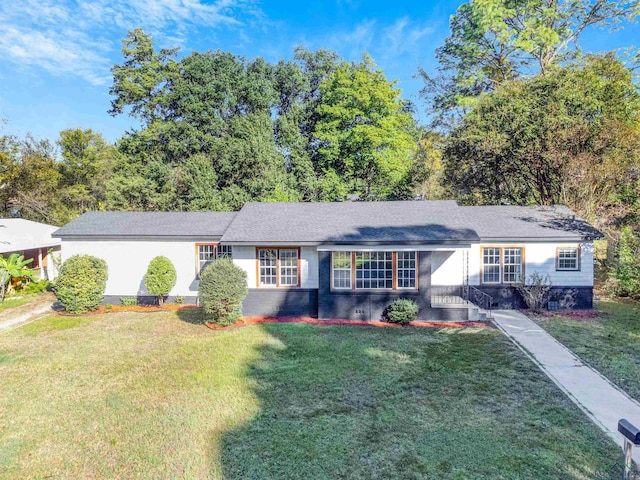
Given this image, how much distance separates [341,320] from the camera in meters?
13.9

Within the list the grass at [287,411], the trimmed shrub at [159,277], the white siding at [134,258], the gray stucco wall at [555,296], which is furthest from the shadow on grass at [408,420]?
the white siding at [134,258]

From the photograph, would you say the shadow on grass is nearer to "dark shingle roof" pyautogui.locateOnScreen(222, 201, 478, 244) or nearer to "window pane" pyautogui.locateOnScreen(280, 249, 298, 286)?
"window pane" pyautogui.locateOnScreen(280, 249, 298, 286)

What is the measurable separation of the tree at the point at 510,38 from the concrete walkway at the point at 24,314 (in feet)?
98.1

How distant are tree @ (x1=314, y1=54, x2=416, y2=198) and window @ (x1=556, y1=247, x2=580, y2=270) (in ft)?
51.5

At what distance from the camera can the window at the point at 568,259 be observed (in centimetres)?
1504

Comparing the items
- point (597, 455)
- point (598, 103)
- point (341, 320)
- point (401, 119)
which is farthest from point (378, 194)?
point (597, 455)

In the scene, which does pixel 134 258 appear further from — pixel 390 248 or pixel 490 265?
pixel 490 265

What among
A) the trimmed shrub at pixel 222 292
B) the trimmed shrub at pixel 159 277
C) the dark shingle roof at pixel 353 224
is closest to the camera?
the trimmed shrub at pixel 222 292

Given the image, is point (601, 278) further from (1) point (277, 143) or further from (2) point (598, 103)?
(1) point (277, 143)

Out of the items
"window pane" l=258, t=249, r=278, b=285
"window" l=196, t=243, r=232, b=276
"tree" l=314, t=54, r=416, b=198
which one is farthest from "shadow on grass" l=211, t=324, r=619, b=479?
"tree" l=314, t=54, r=416, b=198

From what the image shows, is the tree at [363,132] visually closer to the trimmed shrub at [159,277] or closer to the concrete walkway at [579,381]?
the trimmed shrub at [159,277]

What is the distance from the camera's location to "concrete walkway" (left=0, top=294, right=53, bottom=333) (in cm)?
1387

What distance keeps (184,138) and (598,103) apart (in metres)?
27.2

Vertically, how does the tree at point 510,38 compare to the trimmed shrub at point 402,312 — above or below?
above
